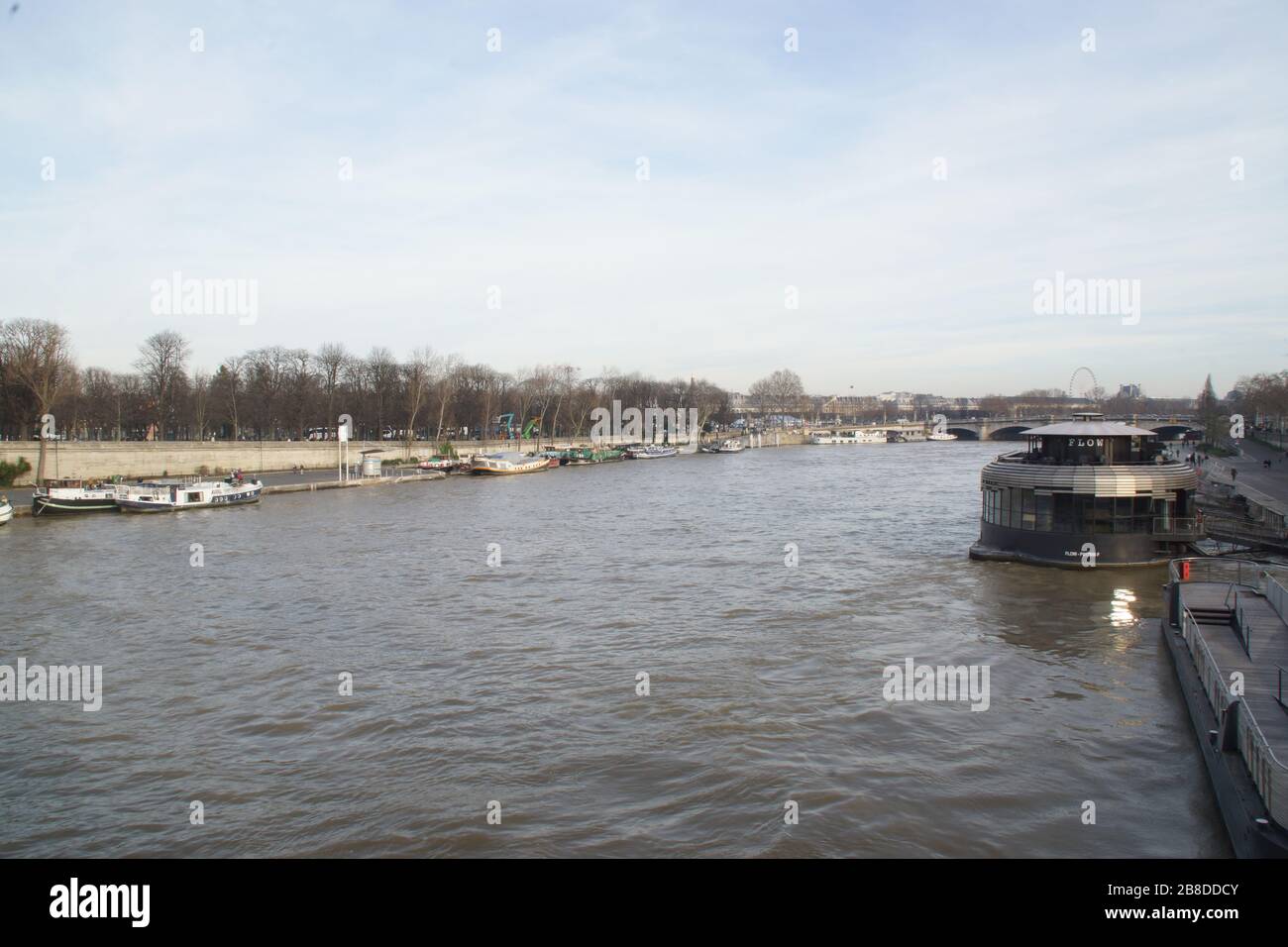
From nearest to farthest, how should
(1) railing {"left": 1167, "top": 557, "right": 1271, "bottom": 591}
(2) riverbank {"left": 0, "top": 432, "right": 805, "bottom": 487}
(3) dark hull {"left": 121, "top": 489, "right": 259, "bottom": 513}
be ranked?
(1) railing {"left": 1167, "top": 557, "right": 1271, "bottom": 591}
(3) dark hull {"left": 121, "top": 489, "right": 259, "bottom": 513}
(2) riverbank {"left": 0, "top": 432, "right": 805, "bottom": 487}

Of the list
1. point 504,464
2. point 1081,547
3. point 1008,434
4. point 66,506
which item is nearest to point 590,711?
point 1081,547

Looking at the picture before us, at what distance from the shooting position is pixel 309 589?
76.4 feet

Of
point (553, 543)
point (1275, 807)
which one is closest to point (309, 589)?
point (553, 543)

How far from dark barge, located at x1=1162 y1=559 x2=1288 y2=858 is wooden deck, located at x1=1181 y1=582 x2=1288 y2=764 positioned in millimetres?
12

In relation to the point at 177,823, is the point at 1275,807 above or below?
above

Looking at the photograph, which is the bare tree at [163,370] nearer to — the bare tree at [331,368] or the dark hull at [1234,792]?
the bare tree at [331,368]

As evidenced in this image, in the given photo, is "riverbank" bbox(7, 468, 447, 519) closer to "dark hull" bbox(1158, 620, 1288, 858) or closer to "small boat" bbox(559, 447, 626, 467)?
"small boat" bbox(559, 447, 626, 467)

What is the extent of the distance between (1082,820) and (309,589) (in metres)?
18.9

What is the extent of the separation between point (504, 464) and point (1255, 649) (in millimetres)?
63328

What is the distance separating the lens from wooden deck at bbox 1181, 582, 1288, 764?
10.6 m

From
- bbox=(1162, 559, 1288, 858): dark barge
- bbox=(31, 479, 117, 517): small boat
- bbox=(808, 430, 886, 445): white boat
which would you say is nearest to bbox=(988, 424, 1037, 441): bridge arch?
bbox=(808, 430, 886, 445): white boat

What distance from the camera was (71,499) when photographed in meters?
39.3

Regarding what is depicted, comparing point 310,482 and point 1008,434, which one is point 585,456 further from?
point 1008,434
